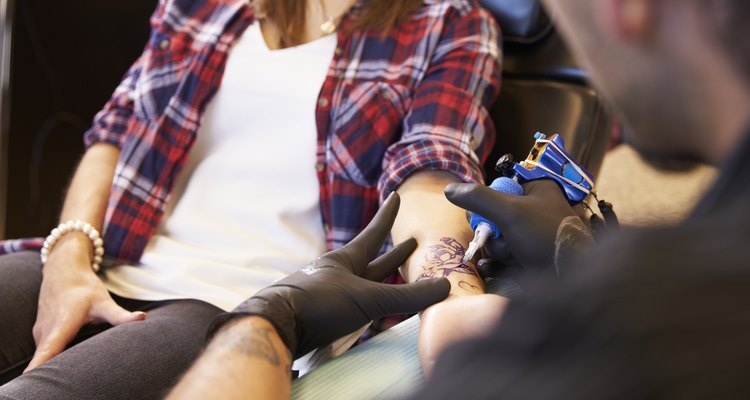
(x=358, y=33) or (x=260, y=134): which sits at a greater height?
(x=358, y=33)

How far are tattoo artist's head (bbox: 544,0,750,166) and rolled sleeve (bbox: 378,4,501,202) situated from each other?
571mm

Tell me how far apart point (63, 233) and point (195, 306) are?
27 cm

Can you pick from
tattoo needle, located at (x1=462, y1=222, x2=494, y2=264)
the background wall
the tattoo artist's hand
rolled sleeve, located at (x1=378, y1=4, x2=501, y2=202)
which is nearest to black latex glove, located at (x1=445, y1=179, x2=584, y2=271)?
tattoo needle, located at (x1=462, y1=222, x2=494, y2=264)

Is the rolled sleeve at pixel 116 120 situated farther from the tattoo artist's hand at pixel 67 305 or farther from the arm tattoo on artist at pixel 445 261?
the arm tattoo on artist at pixel 445 261

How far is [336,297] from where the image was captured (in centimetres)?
74

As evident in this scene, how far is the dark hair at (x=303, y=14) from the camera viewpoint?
117 centimetres

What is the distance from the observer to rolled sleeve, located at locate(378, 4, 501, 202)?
1040 millimetres

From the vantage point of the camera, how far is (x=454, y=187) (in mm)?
798

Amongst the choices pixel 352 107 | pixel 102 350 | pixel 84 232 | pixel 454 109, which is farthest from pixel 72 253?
pixel 454 109

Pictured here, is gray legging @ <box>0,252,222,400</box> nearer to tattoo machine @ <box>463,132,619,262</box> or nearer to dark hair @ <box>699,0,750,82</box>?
tattoo machine @ <box>463,132,619,262</box>

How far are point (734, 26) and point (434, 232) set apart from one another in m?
0.60

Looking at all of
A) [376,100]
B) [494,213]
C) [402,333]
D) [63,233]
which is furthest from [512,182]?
[63,233]

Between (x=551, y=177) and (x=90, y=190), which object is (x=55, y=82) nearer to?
(x=90, y=190)

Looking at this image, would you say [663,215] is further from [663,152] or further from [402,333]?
[402,333]
